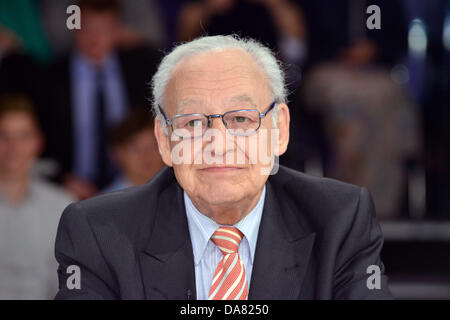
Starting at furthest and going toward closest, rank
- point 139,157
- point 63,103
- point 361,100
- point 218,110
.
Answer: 1. point 361,100
2. point 63,103
3. point 139,157
4. point 218,110

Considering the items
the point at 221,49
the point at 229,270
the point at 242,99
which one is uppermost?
the point at 221,49

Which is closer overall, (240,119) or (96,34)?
(240,119)

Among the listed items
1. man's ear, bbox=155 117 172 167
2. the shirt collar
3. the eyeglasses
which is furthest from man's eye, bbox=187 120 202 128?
the shirt collar

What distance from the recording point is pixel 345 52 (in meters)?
4.32

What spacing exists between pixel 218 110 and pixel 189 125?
8cm

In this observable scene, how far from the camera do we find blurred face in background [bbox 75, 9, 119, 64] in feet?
12.9

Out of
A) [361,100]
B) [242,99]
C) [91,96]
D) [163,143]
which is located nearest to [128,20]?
[91,96]

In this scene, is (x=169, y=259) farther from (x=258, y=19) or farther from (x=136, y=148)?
(x=258, y=19)

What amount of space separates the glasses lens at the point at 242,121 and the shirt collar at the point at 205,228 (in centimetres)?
24

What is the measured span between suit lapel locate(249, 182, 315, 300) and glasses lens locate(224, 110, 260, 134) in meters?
0.24

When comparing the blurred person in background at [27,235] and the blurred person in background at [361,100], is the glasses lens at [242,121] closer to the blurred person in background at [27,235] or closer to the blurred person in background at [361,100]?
the blurred person in background at [27,235]

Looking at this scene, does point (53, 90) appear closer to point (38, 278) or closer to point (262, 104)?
point (38, 278)

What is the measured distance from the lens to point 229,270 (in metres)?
1.42

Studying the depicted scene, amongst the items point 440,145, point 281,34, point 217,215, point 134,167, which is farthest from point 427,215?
point 217,215
